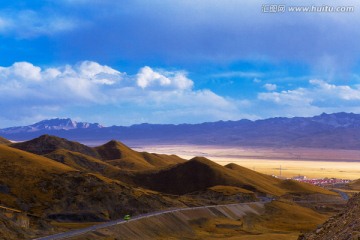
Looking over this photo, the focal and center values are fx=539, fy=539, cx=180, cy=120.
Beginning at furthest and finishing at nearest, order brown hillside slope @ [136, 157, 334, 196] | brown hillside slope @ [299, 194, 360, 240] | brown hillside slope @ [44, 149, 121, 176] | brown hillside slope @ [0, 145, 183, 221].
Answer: brown hillside slope @ [44, 149, 121, 176], brown hillside slope @ [136, 157, 334, 196], brown hillside slope @ [0, 145, 183, 221], brown hillside slope @ [299, 194, 360, 240]

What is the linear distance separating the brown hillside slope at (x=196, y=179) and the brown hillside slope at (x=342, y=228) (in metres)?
147

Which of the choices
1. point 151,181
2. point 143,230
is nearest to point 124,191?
point 143,230

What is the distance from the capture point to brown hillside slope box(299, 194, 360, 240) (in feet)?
80.5

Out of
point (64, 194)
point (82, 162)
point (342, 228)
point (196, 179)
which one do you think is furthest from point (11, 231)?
point (82, 162)

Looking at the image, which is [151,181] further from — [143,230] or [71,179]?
[143,230]

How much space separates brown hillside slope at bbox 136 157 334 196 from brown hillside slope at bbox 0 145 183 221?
183 ft

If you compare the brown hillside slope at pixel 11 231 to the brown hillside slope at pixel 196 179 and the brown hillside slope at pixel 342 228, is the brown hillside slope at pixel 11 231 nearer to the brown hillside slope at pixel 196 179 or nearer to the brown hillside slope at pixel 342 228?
the brown hillside slope at pixel 342 228

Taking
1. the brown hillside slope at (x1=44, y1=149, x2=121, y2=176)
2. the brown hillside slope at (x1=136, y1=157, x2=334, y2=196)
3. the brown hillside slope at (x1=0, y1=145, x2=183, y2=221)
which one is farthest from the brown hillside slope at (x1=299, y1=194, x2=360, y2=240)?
the brown hillside slope at (x1=44, y1=149, x2=121, y2=176)

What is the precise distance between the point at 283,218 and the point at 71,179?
50099 mm

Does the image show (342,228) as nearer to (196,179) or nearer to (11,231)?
(11,231)

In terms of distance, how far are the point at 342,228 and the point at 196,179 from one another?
519 ft

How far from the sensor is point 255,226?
4377 inches

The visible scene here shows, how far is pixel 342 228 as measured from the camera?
27922mm

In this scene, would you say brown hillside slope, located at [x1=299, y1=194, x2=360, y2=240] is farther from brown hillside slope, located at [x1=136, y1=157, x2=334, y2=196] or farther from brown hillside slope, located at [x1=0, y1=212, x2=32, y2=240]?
brown hillside slope, located at [x1=136, y1=157, x2=334, y2=196]
